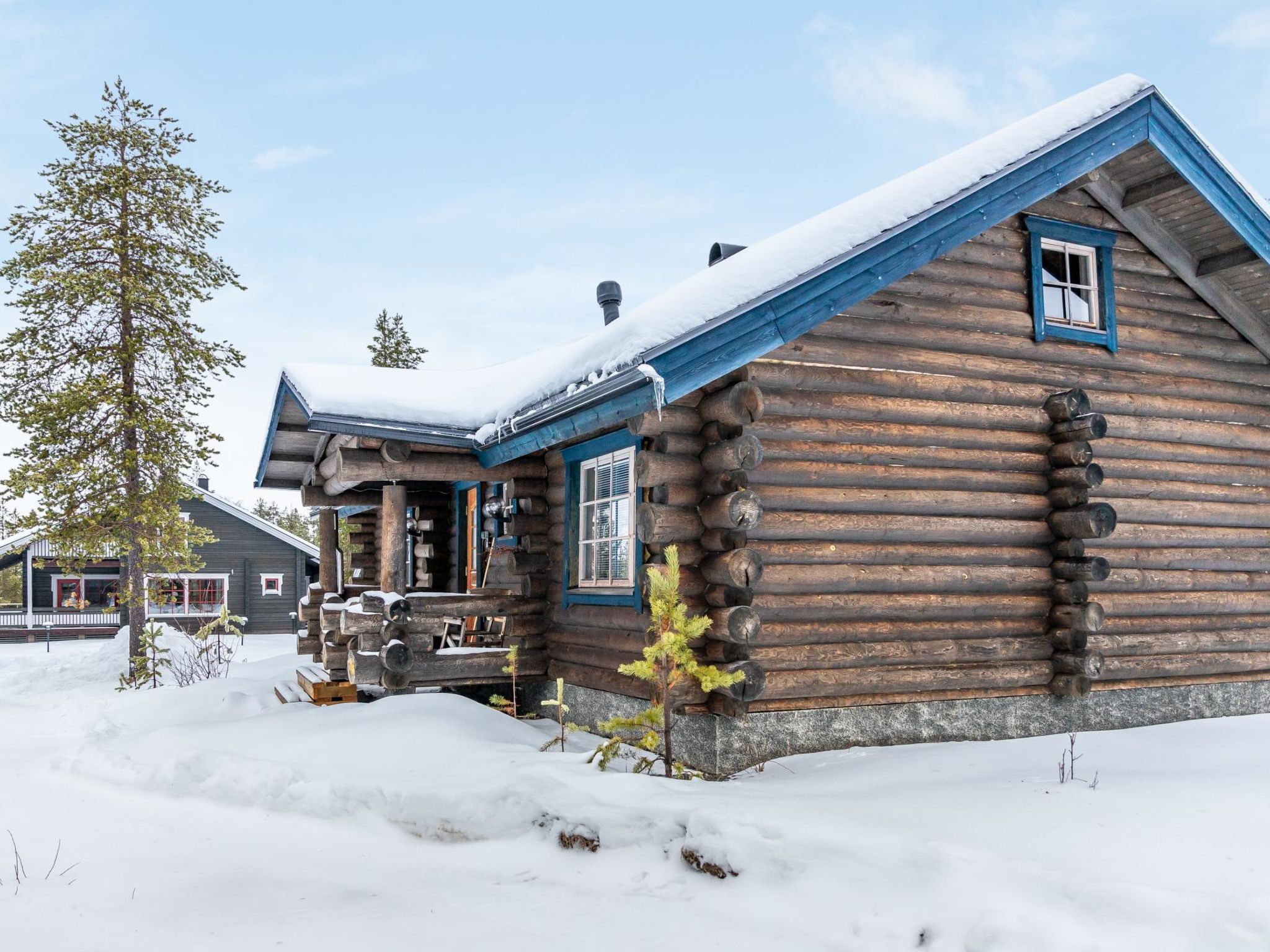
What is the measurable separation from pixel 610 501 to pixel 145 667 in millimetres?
12042

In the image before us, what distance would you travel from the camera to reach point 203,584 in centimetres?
3453

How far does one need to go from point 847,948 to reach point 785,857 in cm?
74

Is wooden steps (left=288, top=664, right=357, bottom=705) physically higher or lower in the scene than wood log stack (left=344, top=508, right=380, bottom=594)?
lower

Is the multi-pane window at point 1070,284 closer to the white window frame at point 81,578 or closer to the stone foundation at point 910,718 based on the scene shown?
the stone foundation at point 910,718

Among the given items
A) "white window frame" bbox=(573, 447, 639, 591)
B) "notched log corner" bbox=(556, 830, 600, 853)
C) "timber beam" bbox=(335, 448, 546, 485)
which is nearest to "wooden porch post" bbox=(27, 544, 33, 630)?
"timber beam" bbox=(335, 448, 546, 485)

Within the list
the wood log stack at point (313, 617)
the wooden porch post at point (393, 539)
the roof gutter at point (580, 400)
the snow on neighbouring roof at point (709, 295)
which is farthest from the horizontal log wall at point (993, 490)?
the wood log stack at point (313, 617)

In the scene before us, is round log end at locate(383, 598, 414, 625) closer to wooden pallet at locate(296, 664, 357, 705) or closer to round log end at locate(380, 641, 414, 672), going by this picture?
round log end at locate(380, 641, 414, 672)

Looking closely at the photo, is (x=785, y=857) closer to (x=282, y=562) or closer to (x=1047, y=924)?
(x=1047, y=924)

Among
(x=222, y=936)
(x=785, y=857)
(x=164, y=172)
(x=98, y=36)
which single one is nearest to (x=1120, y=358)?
(x=785, y=857)

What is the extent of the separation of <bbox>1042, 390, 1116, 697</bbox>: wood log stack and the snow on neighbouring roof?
2.47 metres

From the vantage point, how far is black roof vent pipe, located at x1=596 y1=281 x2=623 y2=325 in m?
14.7

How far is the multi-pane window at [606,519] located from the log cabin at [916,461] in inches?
1.4

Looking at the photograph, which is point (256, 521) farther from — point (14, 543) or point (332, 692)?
point (332, 692)

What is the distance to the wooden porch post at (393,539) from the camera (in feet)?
33.7
